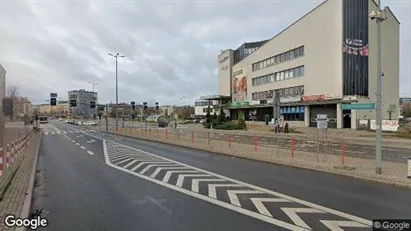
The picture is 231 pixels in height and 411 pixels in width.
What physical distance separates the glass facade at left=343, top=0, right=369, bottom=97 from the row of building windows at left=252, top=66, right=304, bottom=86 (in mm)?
9313

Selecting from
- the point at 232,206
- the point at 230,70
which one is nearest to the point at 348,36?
the point at 230,70

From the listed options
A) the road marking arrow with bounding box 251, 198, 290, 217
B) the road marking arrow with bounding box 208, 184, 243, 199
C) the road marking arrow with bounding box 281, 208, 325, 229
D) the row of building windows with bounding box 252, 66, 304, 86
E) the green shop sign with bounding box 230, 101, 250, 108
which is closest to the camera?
the road marking arrow with bounding box 281, 208, 325, 229

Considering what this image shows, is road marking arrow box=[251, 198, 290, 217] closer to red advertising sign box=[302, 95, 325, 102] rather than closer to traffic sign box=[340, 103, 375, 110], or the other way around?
traffic sign box=[340, 103, 375, 110]

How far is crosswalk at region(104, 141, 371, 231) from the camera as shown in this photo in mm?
7207

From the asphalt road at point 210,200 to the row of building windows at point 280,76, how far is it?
51.6m

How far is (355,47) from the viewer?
182 feet

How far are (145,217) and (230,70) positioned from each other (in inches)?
3660

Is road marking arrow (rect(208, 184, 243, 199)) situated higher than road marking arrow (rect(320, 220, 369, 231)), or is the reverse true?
road marking arrow (rect(320, 220, 369, 231))

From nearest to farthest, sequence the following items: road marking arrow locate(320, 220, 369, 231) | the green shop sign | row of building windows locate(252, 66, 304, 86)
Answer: road marking arrow locate(320, 220, 369, 231)
row of building windows locate(252, 66, 304, 86)
the green shop sign

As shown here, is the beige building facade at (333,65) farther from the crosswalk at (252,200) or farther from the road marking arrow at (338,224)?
the road marking arrow at (338,224)

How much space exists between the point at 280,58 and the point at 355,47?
16743 millimetres

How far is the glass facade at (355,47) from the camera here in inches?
2154

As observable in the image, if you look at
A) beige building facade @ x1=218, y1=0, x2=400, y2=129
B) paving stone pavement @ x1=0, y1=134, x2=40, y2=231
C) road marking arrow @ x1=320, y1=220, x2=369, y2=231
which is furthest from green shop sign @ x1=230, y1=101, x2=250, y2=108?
road marking arrow @ x1=320, y1=220, x2=369, y2=231

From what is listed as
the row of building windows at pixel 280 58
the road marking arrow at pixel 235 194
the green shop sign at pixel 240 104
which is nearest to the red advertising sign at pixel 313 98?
the row of building windows at pixel 280 58
